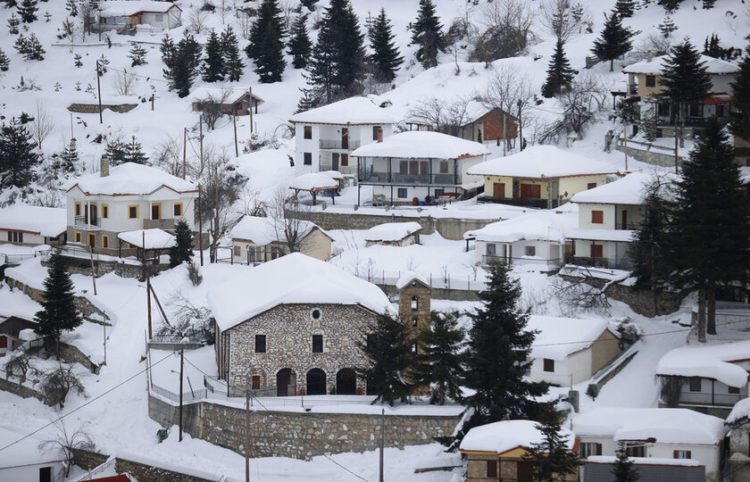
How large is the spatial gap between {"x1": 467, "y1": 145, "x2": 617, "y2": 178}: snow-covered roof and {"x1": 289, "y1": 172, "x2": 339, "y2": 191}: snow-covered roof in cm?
802

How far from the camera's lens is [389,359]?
49.0 meters

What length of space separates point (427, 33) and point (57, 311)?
4591 centimetres

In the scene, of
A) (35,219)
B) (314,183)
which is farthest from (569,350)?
(35,219)

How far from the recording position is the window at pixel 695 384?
4694 centimetres

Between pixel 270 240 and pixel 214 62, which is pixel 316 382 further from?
pixel 214 62

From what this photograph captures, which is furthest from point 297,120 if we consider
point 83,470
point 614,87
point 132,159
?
point 83,470

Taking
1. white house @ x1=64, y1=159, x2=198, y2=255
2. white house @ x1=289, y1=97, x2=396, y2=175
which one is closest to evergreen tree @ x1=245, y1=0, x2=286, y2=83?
white house @ x1=289, y1=97, x2=396, y2=175

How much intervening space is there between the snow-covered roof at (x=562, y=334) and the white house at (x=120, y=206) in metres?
27.6

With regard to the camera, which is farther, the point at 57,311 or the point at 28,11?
the point at 28,11

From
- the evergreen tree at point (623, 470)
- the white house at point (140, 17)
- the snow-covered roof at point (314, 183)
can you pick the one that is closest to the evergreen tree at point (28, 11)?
the white house at point (140, 17)

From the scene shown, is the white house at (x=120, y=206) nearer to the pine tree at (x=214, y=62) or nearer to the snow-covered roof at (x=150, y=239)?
the snow-covered roof at (x=150, y=239)

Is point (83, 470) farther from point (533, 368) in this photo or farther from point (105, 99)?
point (105, 99)

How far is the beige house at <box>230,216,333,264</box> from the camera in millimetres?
66625

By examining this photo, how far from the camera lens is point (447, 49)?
101 metres
